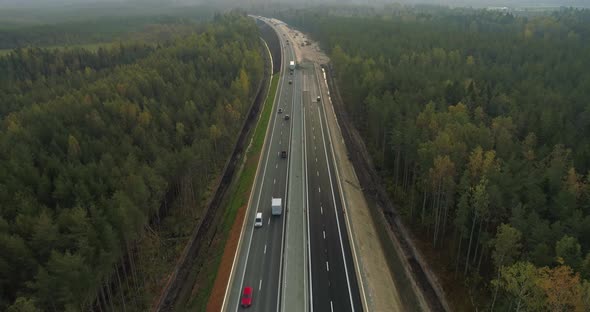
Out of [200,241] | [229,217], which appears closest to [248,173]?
[229,217]

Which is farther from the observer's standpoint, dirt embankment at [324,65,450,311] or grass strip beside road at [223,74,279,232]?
grass strip beside road at [223,74,279,232]

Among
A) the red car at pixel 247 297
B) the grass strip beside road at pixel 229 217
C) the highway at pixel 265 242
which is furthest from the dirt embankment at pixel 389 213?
the red car at pixel 247 297

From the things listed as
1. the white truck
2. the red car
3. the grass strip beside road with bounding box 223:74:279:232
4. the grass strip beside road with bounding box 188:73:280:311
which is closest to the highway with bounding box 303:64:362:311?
the white truck

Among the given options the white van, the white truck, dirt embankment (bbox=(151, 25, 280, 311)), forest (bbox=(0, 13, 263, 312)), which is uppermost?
forest (bbox=(0, 13, 263, 312))

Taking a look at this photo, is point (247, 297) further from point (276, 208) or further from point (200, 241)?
point (200, 241)

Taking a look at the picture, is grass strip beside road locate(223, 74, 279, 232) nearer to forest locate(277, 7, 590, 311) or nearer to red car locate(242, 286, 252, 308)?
red car locate(242, 286, 252, 308)

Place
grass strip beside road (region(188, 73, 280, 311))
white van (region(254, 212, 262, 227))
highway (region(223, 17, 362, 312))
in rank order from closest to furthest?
highway (region(223, 17, 362, 312)) < grass strip beside road (region(188, 73, 280, 311)) < white van (region(254, 212, 262, 227))

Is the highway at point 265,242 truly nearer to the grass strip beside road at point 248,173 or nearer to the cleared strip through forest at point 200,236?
the grass strip beside road at point 248,173
